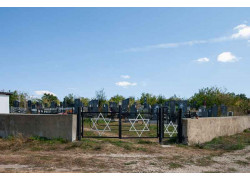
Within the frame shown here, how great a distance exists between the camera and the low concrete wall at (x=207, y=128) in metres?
13.2

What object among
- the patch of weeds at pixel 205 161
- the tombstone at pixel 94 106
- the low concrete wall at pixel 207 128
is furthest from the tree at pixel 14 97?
the patch of weeds at pixel 205 161

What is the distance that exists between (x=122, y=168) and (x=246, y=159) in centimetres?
515

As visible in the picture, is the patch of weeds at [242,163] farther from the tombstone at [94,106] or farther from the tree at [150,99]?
the tree at [150,99]

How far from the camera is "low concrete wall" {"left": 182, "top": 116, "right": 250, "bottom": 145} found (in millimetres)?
13164

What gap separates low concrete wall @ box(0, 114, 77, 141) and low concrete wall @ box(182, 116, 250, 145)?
17.2ft

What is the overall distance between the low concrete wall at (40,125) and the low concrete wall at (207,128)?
17.2ft

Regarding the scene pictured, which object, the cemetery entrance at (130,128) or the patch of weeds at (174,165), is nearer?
the patch of weeds at (174,165)

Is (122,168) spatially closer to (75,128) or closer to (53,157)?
(53,157)

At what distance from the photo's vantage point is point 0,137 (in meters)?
14.5

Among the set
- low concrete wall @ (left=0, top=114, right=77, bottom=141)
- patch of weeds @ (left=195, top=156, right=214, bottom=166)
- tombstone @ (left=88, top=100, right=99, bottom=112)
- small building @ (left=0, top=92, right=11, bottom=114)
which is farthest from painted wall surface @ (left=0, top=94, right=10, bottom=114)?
patch of weeds @ (left=195, top=156, right=214, bottom=166)

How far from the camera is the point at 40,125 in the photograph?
13383 mm

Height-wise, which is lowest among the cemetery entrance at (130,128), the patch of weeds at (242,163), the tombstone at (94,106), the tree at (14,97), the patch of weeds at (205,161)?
the patch of weeds at (242,163)

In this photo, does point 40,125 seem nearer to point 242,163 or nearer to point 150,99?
point 242,163

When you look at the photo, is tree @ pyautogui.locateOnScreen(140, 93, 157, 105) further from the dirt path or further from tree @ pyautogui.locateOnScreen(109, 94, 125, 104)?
the dirt path
